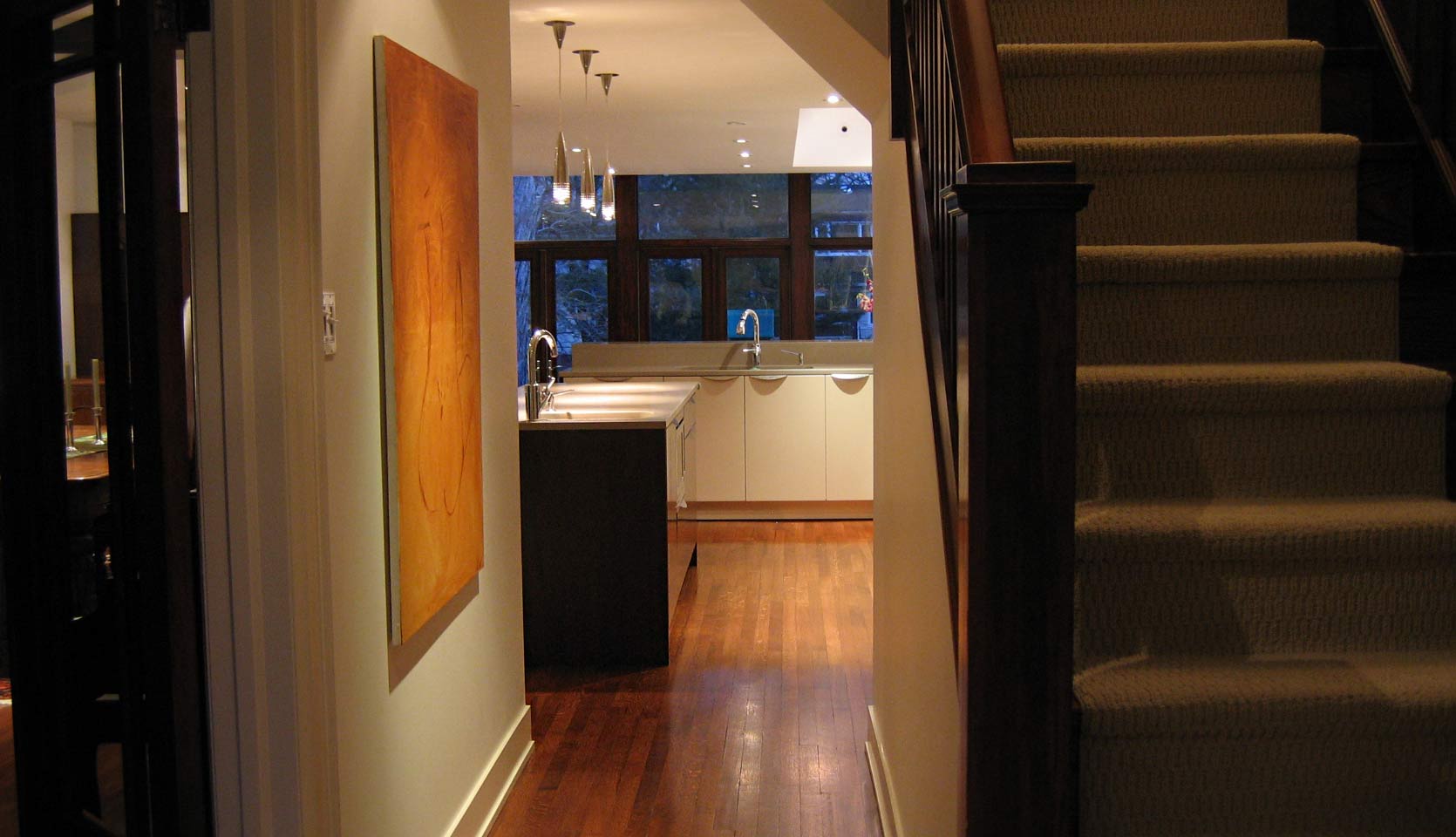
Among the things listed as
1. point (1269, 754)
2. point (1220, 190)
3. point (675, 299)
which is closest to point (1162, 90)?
point (1220, 190)

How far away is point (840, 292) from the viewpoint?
1072 cm

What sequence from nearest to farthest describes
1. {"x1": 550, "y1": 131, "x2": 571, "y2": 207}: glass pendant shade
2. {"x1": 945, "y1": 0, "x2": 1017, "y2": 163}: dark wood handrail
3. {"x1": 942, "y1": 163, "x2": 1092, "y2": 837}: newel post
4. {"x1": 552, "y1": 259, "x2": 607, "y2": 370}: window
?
{"x1": 942, "y1": 163, "x2": 1092, "y2": 837}: newel post < {"x1": 945, "y1": 0, "x2": 1017, "y2": 163}: dark wood handrail < {"x1": 550, "y1": 131, "x2": 571, "y2": 207}: glass pendant shade < {"x1": 552, "y1": 259, "x2": 607, "y2": 370}: window

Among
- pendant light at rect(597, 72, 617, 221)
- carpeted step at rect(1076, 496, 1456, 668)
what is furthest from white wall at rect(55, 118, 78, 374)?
pendant light at rect(597, 72, 617, 221)

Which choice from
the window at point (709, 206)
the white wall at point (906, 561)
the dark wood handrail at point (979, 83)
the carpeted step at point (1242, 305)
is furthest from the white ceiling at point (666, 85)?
the dark wood handrail at point (979, 83)

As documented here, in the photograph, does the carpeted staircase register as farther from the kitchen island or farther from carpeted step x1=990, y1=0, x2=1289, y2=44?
the kitchen island

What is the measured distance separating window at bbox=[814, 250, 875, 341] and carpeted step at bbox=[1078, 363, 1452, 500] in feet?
27.7

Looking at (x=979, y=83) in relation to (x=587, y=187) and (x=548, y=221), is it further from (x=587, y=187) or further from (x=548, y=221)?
(x=548, y=221)

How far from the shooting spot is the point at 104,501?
1.87 meters

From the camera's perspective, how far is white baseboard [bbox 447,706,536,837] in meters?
3.15

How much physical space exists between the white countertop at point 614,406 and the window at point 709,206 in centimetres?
363

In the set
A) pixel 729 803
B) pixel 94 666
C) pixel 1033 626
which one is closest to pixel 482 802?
pixel 729 803

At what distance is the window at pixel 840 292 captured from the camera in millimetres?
10688

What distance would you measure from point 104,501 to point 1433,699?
77.5 inches

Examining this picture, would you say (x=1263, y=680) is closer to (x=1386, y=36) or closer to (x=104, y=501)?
(x=1386, y=36)
